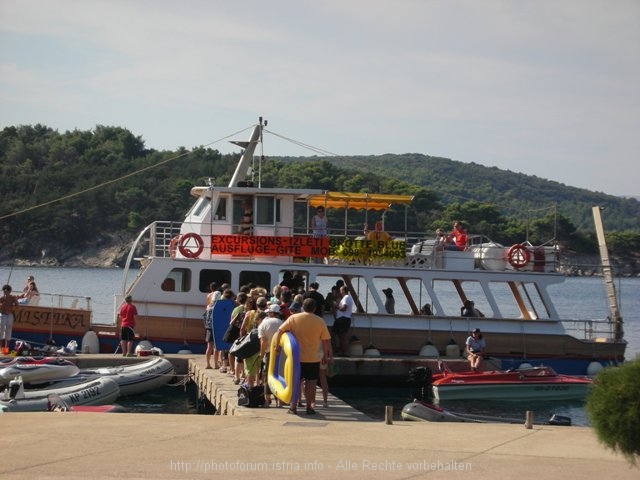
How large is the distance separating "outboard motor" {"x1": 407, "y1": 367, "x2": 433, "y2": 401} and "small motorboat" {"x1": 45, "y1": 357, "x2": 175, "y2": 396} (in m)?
4.67

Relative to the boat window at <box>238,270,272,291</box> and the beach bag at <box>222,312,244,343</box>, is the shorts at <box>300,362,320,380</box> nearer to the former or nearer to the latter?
the beach bag at <box>222,312,244,343</box>

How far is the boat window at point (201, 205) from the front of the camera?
25.0 meters

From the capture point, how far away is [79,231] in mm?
103625

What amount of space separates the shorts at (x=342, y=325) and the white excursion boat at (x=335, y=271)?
2.53ft

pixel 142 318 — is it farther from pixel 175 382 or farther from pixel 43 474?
pixel 43 474

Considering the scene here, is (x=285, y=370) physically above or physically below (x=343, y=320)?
below

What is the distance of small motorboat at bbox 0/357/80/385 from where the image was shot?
19.0 m

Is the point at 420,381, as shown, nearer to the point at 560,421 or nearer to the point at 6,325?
the point at 560,421

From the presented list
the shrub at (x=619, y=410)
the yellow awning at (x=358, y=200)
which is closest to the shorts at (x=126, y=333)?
the yellow awning at (x=358, y=200)

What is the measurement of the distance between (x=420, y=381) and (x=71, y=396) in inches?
277

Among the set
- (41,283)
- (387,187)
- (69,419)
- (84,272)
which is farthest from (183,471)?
(387,187)

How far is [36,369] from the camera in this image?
1941 cm

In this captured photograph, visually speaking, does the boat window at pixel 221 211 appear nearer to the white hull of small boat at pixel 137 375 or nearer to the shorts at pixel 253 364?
the white hull of small boat at pixel 137 375

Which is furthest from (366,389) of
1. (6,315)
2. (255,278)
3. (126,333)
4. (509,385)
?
(6,315)
